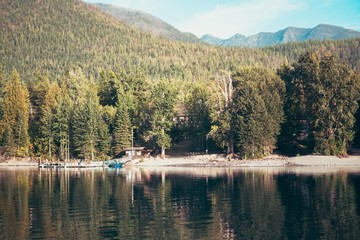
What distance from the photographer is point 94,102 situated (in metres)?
129

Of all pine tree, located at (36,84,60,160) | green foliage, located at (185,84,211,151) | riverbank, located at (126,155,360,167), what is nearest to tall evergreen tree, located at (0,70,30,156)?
pine tree, located at (36,84,60,160)

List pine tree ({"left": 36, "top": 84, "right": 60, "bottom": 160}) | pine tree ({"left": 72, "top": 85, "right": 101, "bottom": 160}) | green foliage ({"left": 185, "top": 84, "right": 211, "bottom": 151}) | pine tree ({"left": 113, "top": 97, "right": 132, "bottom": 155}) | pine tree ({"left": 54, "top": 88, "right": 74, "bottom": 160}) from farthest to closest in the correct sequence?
pine tree ({"left": 36, "top": 84, "right": 60, "bottom": 160}) < pine tree ({"left": 113, "top": 97, "right": 132, "bottom": 155}) < pine tree ({"left": 54, "top": 88, "right": 74, "bottom": 160}) < green foliage ({"left": 185, "top": 84, "right": 211, "bottom": 151}) < pine tree ({"left": 72, "top": 85, "right": 101, "bottom": 160})

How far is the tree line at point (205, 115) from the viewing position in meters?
107

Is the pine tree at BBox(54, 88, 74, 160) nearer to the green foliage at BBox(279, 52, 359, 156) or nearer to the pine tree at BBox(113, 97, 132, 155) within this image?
the pine tree at BBox(113, 97, 132, 155)

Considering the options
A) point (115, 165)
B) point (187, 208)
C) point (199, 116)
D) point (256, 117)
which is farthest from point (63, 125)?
point (187, 208)

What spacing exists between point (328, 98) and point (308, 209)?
209 feet

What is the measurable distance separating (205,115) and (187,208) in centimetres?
7215

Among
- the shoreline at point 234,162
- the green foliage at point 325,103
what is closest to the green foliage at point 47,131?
the shoreline at point 234,162

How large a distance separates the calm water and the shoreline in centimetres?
2130

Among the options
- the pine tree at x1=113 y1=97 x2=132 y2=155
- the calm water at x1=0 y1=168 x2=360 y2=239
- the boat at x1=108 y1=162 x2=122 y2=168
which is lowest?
the calm water at x1=0 y1=168 x2=360 y2=239

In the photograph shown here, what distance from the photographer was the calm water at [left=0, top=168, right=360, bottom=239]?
128 ft

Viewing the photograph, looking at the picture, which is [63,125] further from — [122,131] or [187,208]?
[187,208]

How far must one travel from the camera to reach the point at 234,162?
359 ft

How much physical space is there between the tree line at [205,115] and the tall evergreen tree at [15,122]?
0.27 metres
